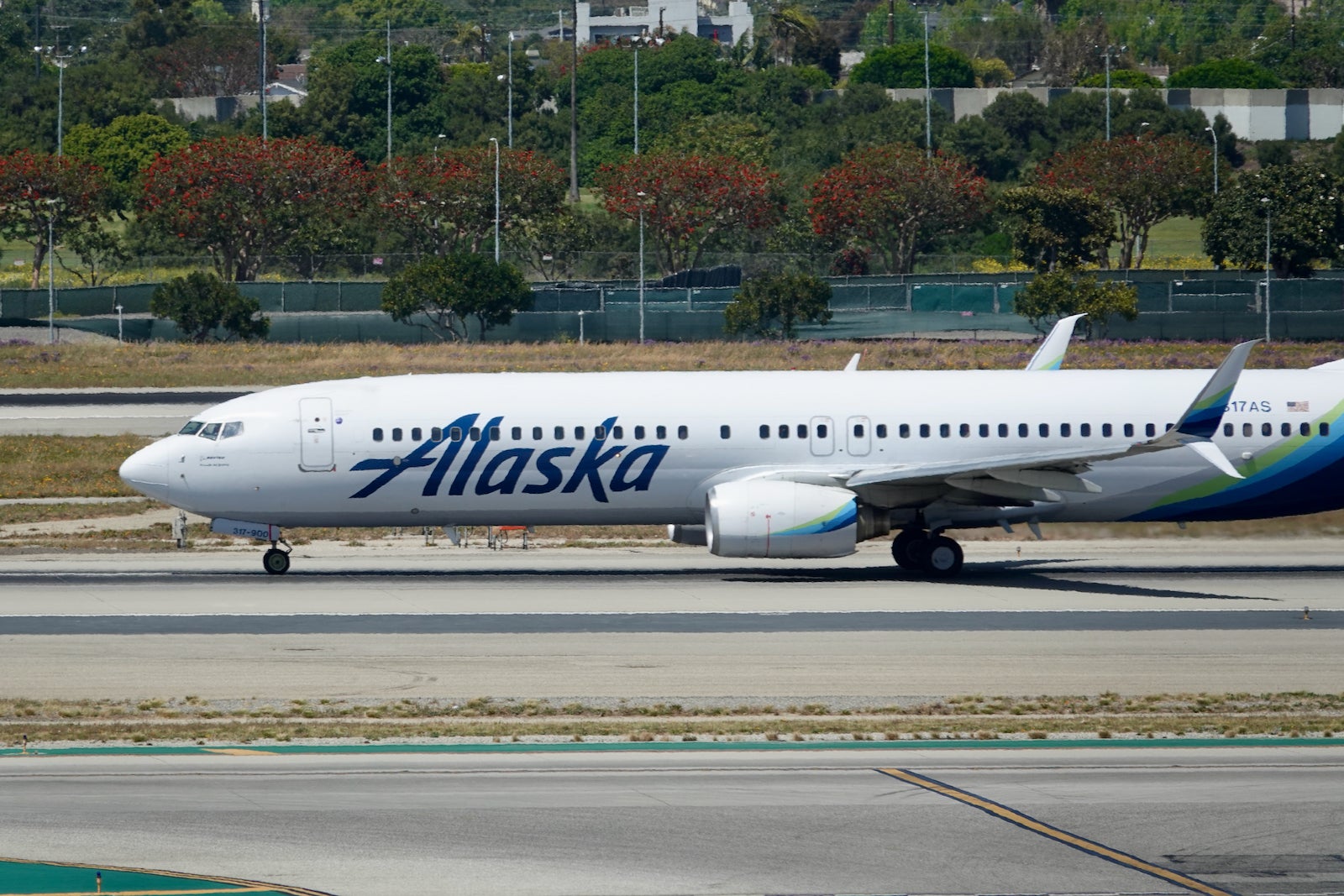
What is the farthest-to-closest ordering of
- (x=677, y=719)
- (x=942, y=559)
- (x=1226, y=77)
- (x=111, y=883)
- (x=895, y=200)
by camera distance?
1. (x=1226, y=77)
2. (x=895, y=200)
3. (x=942, y=559)
4. (x=677, y=719)
5. (x=111, y=883)

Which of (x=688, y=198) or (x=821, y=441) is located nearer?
(x=821, y=441)

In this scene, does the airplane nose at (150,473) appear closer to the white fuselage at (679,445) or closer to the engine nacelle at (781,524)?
the white fuselage at (679,445)

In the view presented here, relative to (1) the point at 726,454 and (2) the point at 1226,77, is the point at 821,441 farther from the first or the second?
(2) the point at 1226,77

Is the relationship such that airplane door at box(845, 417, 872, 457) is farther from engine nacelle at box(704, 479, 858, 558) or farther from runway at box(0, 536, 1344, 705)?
runway at box(0, 536, 1344, 705)

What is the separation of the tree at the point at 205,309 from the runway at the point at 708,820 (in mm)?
69275

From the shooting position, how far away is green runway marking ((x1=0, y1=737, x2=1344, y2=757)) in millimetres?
19781

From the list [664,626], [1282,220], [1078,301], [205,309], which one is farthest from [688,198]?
[664,626]

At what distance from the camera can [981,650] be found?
2600 centimetres

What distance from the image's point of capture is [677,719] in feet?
70.6

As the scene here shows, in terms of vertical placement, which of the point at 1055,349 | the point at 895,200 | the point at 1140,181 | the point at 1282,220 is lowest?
the point at 1055,349

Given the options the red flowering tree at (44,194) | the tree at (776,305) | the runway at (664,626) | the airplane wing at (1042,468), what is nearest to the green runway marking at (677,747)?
→ the runway at (664,626)

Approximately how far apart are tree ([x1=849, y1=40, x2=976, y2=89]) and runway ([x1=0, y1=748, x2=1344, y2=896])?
16515cm

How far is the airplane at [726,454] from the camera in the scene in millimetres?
32906

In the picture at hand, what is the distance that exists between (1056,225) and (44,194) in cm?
6526
